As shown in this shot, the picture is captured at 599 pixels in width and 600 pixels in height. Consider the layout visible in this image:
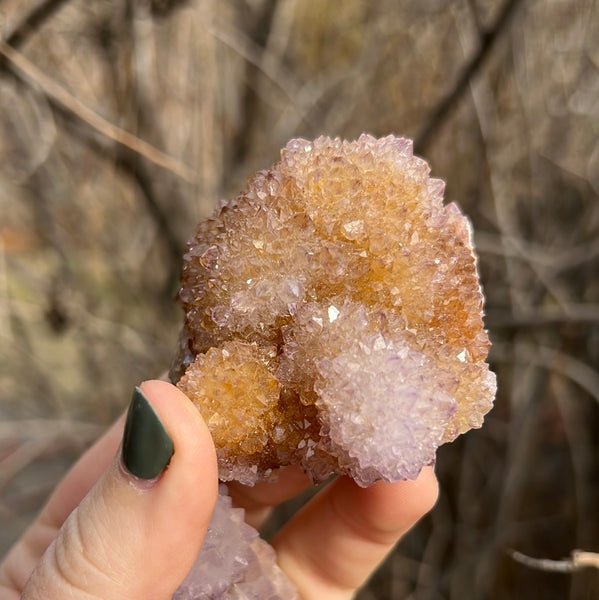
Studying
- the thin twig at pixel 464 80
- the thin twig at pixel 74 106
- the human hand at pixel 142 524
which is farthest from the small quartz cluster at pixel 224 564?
the thin twig at pixel 464 80

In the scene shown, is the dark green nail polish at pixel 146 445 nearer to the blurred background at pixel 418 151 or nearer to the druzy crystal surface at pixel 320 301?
the druzy crystal surface at pixel 320 301

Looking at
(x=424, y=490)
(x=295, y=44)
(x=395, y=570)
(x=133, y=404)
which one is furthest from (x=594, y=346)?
(x=133, y=404)

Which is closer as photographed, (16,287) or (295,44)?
(295,44)

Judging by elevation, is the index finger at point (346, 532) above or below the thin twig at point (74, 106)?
below

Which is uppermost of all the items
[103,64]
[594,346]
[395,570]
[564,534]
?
[103,64]

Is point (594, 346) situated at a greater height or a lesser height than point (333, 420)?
greater

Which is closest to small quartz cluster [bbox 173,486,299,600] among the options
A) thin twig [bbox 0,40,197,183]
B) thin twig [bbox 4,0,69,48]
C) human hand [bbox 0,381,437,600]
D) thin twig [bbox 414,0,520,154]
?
human hand [bbox 0,381,437,600]

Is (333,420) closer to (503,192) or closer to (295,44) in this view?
(503,192)
